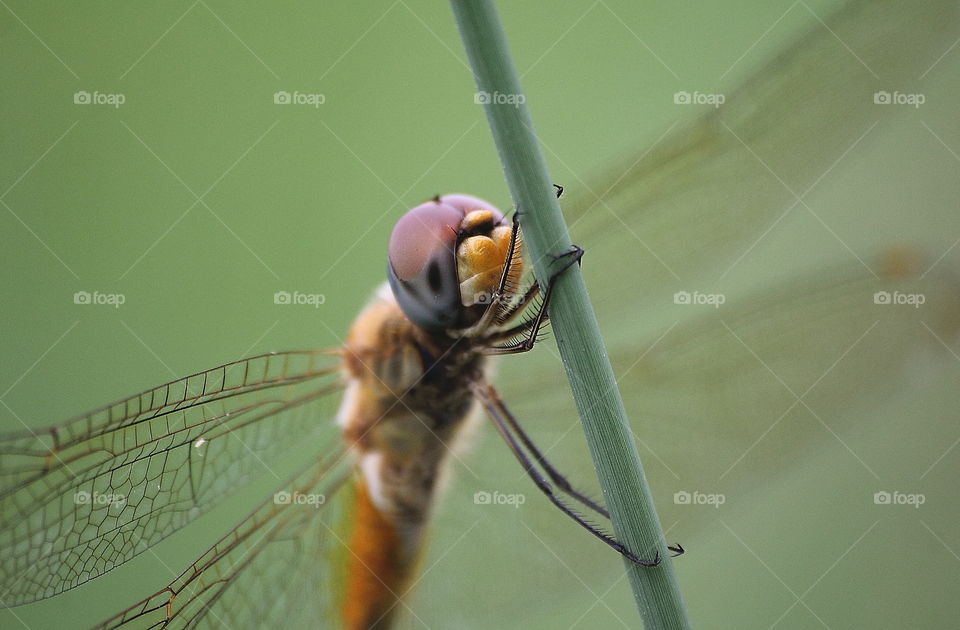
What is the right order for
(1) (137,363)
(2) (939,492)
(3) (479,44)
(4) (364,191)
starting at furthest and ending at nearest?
(4) (364,191), (1) (137,363), (2) (939,492), (3) (479,44)

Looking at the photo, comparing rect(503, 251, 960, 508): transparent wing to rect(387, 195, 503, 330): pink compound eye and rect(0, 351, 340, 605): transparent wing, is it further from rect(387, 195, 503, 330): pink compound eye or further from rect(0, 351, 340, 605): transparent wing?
rect(0, 351, 340, 605): transparent wing

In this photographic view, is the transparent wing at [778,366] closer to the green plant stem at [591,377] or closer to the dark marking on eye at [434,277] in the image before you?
the dark marking on eye at [434,277]

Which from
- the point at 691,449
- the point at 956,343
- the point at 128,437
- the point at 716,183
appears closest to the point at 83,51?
the point at 128,437

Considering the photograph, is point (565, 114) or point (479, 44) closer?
point (479, 44)

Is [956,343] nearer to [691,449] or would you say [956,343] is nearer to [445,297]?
[691,449]
